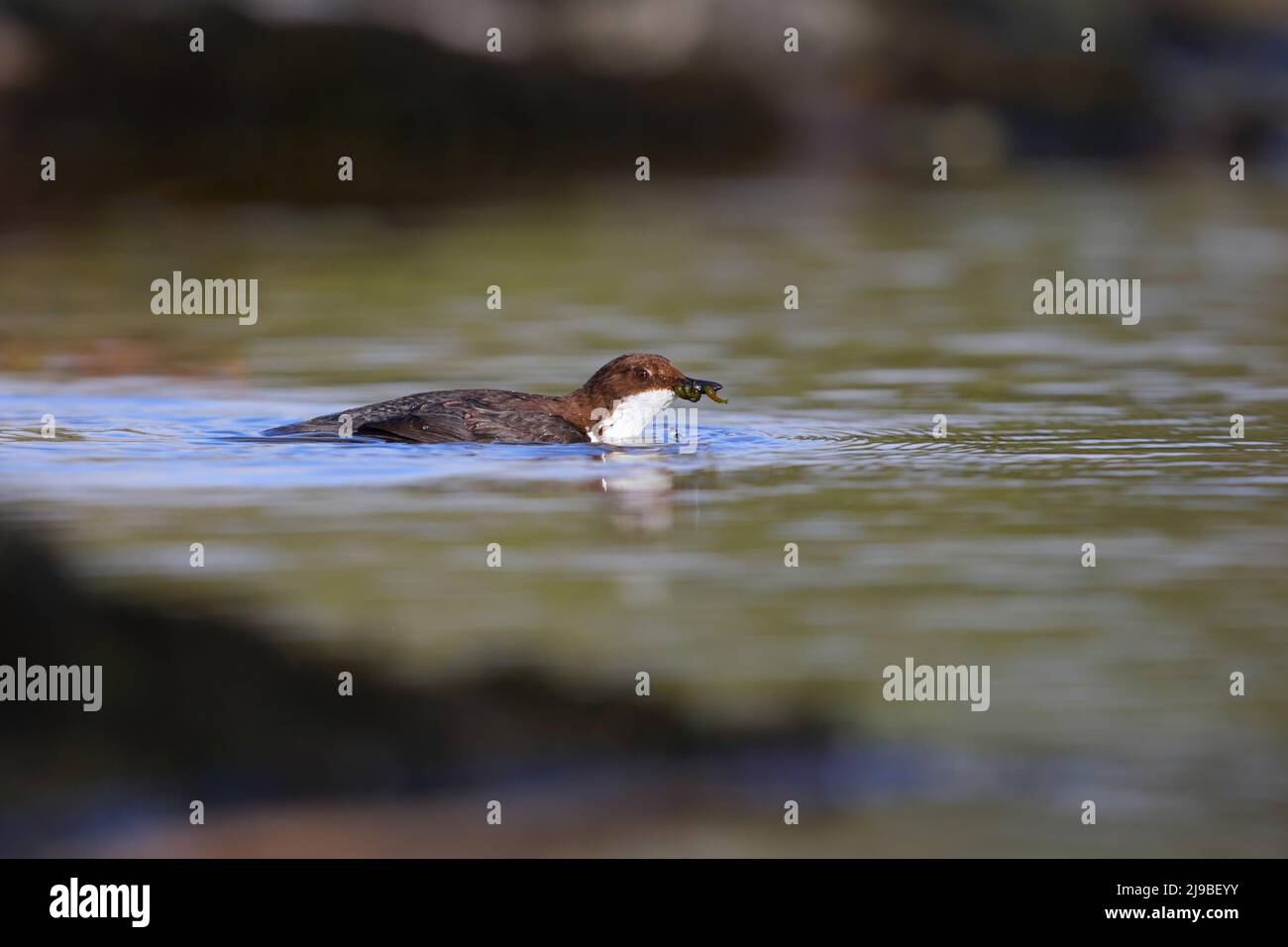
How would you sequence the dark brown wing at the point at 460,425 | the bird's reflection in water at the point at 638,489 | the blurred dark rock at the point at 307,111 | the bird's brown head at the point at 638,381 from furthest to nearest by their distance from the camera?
the blurred dark rock at the point at 307,111, the bird's brown head at the point at 638,381, the dark brown wing at the point at 460,425, the bird's reflection in water at the point at 638,489

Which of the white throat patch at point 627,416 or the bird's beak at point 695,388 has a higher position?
the bird's beak at point 695,388

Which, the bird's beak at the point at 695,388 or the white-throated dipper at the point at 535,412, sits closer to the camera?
the white-throated dipper at the point at 535,412

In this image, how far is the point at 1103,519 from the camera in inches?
464

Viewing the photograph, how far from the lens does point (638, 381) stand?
46.3 feet

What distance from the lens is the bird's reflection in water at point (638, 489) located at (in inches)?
467

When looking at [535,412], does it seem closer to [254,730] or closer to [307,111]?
[254,730]

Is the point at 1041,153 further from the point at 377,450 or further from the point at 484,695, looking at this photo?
the point at 484,695

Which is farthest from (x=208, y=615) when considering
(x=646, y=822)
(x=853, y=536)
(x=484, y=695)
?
(x=853, y=536)

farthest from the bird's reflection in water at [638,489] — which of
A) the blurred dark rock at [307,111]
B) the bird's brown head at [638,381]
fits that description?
the blurred dark rock at [307,111]

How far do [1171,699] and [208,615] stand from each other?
3.69 m

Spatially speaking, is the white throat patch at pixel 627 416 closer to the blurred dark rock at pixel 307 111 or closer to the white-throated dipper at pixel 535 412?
the white-throated dipper at pixel 535 412

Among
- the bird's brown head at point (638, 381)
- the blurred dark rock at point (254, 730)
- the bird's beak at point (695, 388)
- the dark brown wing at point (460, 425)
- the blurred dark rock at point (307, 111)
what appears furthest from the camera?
the blurred dark rock at point (307, 111)

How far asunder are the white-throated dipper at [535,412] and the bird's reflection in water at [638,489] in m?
0.25

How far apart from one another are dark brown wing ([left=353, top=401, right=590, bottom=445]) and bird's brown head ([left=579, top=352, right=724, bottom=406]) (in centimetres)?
44
